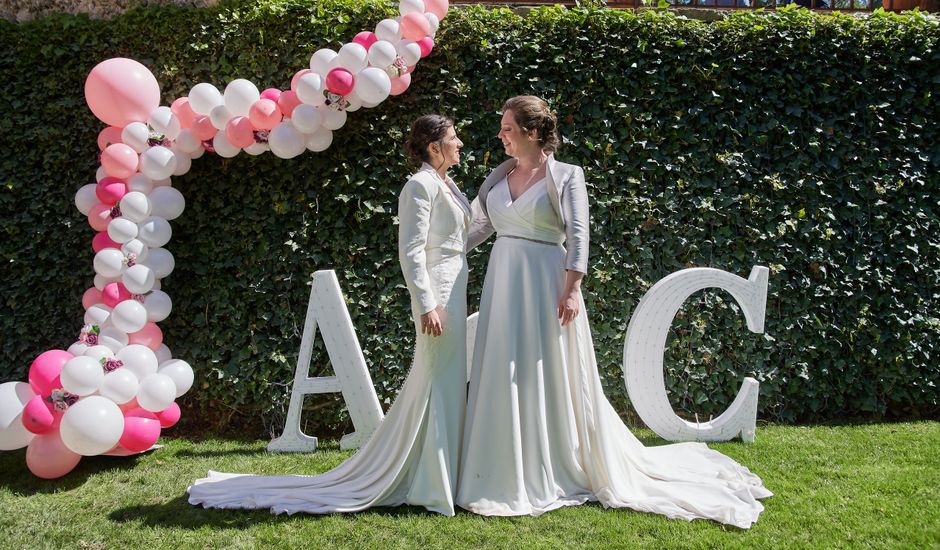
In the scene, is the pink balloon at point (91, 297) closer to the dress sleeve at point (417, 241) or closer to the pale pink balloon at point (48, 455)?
the pale pink balloon at point (48, 455)

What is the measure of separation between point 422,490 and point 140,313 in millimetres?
2235

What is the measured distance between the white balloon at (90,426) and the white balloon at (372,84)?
2.40 m

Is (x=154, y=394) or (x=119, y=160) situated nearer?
(x=154, y=394)

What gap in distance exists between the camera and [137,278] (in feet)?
14.9

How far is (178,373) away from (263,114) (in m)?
1.74

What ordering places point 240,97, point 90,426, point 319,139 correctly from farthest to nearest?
point 319,139 < point 240,97 < point 90,426

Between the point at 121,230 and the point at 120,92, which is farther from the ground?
the point at 120,92

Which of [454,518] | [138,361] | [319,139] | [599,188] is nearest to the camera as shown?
[454,518]

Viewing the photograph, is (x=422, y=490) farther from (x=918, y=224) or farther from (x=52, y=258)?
(x=918, y=224)

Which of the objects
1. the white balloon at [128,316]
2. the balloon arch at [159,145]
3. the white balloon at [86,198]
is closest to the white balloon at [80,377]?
the balloon arch at [159,145]

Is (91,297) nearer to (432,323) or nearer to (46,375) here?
(46,375)

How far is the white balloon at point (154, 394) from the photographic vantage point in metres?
4.20

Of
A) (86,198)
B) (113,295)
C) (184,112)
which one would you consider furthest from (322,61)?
(113,295)

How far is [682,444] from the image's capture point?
454 centimetres
